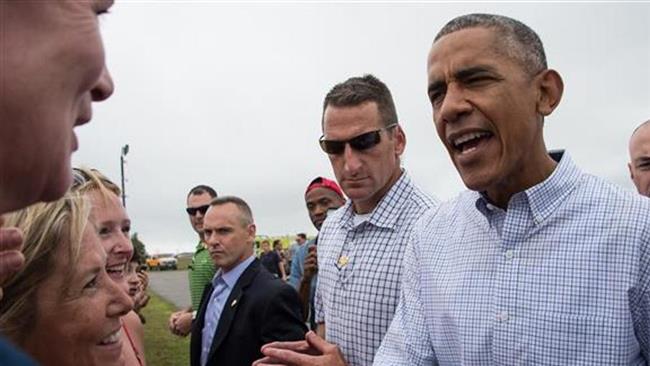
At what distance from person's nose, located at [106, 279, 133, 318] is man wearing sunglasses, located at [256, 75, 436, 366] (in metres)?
1.12

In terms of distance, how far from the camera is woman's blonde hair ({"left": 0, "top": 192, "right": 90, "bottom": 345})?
6.72 feet

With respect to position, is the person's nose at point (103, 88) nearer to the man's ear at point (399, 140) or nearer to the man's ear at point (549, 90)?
the man's ear at point (549, 90)

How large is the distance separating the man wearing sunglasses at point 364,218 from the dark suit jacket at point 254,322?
68 cm

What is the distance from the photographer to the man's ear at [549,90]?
232cm

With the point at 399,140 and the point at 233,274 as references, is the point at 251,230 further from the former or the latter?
the point at 399,140

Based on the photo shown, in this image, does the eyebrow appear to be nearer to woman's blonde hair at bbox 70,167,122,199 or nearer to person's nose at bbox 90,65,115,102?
person's nose at bbox 90,65,115,102

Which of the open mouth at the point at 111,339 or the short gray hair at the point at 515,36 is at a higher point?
the short gray hair at the point at 515,36

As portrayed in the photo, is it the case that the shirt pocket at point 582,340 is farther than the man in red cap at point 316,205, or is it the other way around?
the man in red cap at point 316,205

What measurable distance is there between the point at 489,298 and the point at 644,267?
1.61 feet

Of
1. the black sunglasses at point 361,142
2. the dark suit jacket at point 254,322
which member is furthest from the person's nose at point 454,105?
the dark suit jacket at point 254,322

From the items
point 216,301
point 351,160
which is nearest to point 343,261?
point 351,160

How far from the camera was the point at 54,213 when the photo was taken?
2.14 metres

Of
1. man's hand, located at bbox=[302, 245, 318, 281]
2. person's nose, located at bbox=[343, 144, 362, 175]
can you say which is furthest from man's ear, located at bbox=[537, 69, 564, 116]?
man's hand, located at bbox=[302, 245, 318, 281]

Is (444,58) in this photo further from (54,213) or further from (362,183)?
(54,213)
